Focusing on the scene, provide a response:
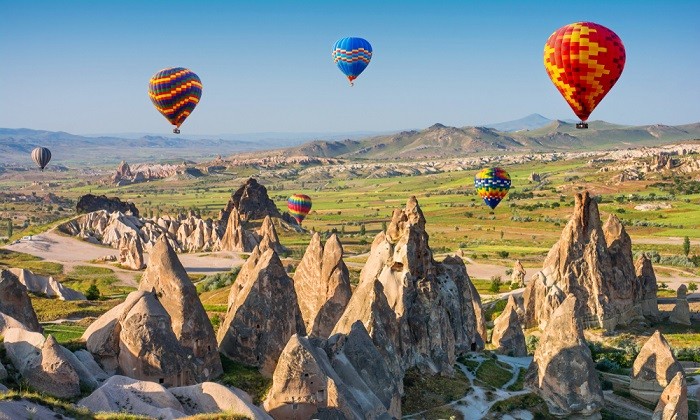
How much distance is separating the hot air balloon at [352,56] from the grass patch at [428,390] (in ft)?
160

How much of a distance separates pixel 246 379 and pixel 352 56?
54.8 metres

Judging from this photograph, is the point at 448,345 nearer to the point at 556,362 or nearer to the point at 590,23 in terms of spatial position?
the point at 556,362

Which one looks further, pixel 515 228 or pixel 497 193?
pixel 515 228

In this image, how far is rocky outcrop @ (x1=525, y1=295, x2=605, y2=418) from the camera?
30391mm

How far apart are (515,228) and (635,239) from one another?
22863 millimetres

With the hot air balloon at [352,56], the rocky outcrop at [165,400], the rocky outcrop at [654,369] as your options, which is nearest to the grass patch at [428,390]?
the rocky outcrop at [654,369]

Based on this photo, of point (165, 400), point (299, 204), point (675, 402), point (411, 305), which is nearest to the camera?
point (165, 400)

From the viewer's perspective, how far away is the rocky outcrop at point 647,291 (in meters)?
→ 52.8

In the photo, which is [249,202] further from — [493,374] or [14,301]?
[14,301]

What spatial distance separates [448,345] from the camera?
3316cm

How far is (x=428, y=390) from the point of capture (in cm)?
3044

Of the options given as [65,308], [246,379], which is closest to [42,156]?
[65,308]

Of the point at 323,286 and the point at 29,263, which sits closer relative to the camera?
the point at 323,286

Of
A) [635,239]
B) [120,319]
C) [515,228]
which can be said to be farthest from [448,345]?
[515,228]
